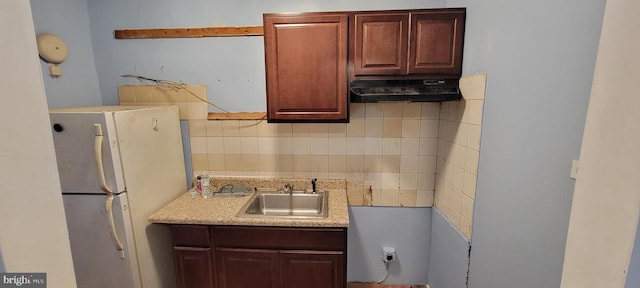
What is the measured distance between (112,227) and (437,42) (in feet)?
7.39

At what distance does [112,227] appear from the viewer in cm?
156

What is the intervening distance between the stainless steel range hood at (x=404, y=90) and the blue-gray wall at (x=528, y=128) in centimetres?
19

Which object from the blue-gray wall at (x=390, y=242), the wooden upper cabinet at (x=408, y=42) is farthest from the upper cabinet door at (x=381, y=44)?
the blue-gray wall at (x=390, y=242)

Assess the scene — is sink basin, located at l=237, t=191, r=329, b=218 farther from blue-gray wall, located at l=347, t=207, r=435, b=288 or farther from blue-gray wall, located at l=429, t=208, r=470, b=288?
blue-gray wall, located at l=429, t=208, r=470, b=288

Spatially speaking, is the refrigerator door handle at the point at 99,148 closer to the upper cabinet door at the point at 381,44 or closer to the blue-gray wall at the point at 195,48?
the blue-gray wall at the point at 195,48

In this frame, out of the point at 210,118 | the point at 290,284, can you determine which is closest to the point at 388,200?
the point at 290,284

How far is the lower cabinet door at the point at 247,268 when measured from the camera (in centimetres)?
173

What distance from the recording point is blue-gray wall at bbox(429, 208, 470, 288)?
162 cm

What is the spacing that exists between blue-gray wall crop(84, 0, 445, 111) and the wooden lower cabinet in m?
0.98

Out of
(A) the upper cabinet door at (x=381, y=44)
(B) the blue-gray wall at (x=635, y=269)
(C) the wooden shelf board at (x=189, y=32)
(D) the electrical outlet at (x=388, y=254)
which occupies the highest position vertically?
(C) the wooden shelf board at (x=189, y=32)

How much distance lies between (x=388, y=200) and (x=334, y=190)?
18.2 inches

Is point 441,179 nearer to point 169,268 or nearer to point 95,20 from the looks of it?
point 169,268

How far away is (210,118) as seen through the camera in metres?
2.15

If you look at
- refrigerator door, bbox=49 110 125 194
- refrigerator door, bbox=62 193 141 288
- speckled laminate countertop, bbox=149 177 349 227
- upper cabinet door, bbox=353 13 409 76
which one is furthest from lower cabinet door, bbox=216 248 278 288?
upper cabinet door, bbox=353 13 409 76
